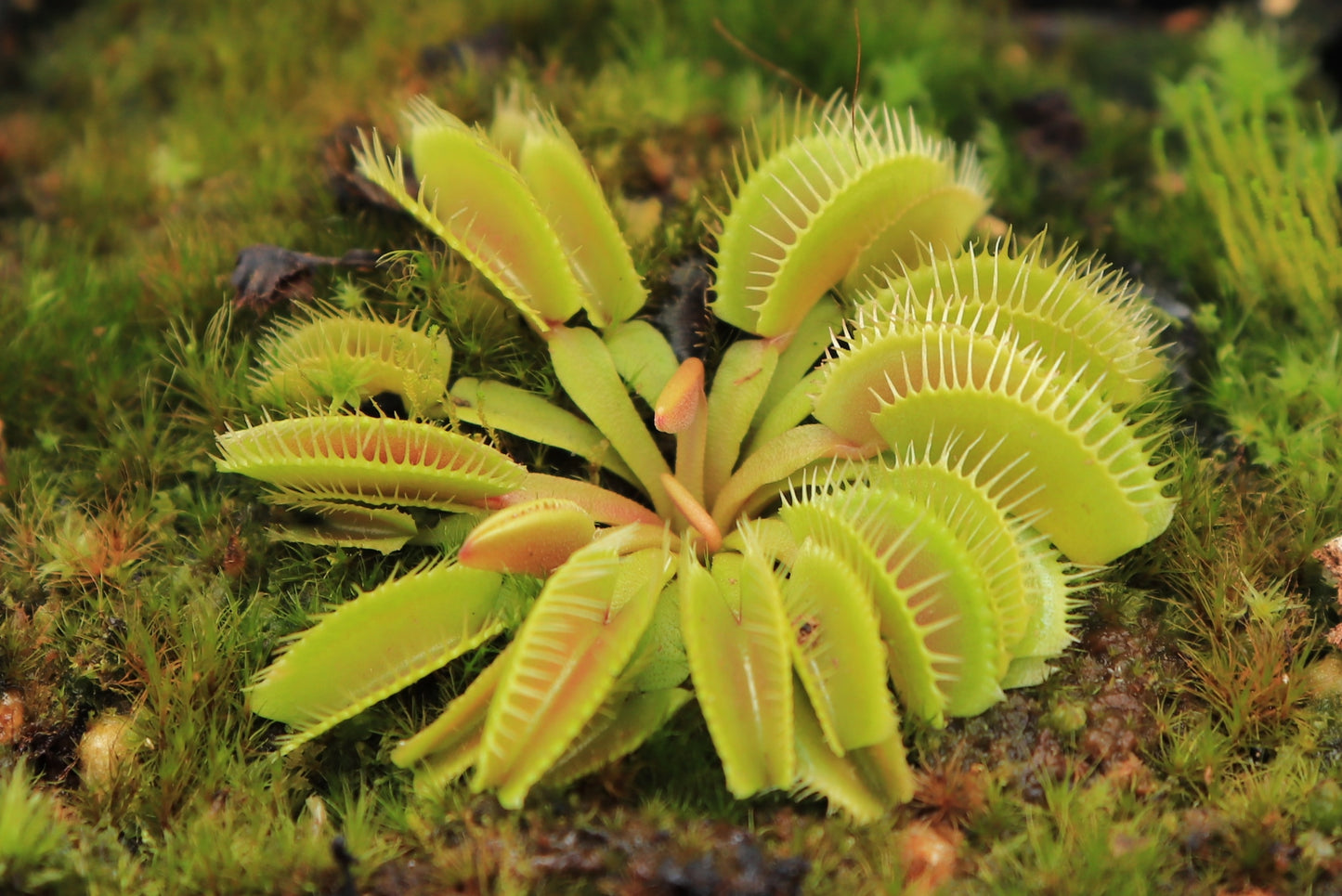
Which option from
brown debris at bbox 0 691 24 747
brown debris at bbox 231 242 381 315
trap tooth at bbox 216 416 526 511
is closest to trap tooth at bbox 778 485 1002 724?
trap tooth at bbox 216 416 526 511

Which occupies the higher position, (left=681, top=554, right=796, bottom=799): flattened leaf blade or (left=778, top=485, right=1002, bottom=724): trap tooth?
(left=778, top=485, right=1002, bottom=724): trap tooth

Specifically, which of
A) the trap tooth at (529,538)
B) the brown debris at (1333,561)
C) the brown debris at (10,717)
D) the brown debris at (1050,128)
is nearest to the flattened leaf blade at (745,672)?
the trap tooth at (529,538)

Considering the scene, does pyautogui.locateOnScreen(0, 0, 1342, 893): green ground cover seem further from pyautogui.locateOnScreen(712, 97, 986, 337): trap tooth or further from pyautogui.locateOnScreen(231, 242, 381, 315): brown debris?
pyautogui.locateOnScreen(712, 97, 986, 337): trap tooth

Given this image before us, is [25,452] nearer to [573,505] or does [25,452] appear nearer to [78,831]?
[78,831]

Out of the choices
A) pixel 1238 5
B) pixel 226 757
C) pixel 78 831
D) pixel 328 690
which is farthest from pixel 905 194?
pixel 1238 5

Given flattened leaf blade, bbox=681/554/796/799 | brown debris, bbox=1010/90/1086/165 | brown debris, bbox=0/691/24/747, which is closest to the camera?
flattened leaf blade, bbox=681/554/796/799

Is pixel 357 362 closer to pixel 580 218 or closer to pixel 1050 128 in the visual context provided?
pixel 580 218

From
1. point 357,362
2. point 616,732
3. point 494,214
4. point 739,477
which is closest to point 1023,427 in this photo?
point 739,477

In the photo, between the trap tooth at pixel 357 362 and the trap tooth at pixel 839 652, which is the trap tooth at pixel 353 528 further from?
the trap tooth at pixel 839 652
